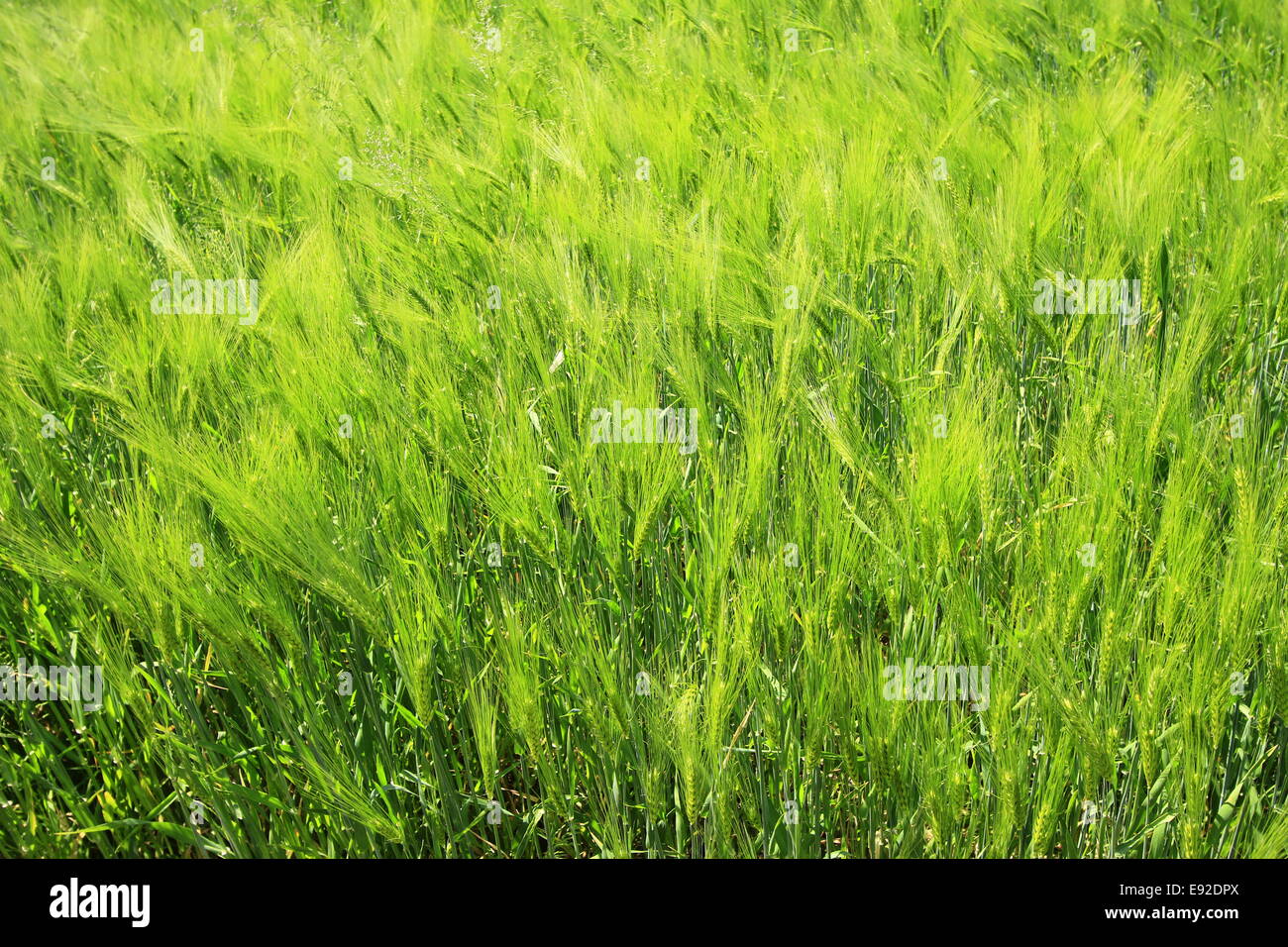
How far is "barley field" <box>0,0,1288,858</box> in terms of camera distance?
0.98 m

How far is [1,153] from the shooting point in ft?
6.92

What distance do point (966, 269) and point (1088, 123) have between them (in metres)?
0.60

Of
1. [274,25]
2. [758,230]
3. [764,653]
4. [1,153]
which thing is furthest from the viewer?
[274,25]

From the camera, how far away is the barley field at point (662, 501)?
3.23ft

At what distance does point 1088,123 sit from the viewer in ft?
5.98

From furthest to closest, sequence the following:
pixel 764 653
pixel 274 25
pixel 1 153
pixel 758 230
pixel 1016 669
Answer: pixel 274 25
pixel 1 153
pixel 758 230
pixel 764 653
pixel 1016 669

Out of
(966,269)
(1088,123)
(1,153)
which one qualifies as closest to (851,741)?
(966,269)

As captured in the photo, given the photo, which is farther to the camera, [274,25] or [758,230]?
[274,25]

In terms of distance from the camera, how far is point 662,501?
1.10 meters

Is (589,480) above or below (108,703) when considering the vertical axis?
above
